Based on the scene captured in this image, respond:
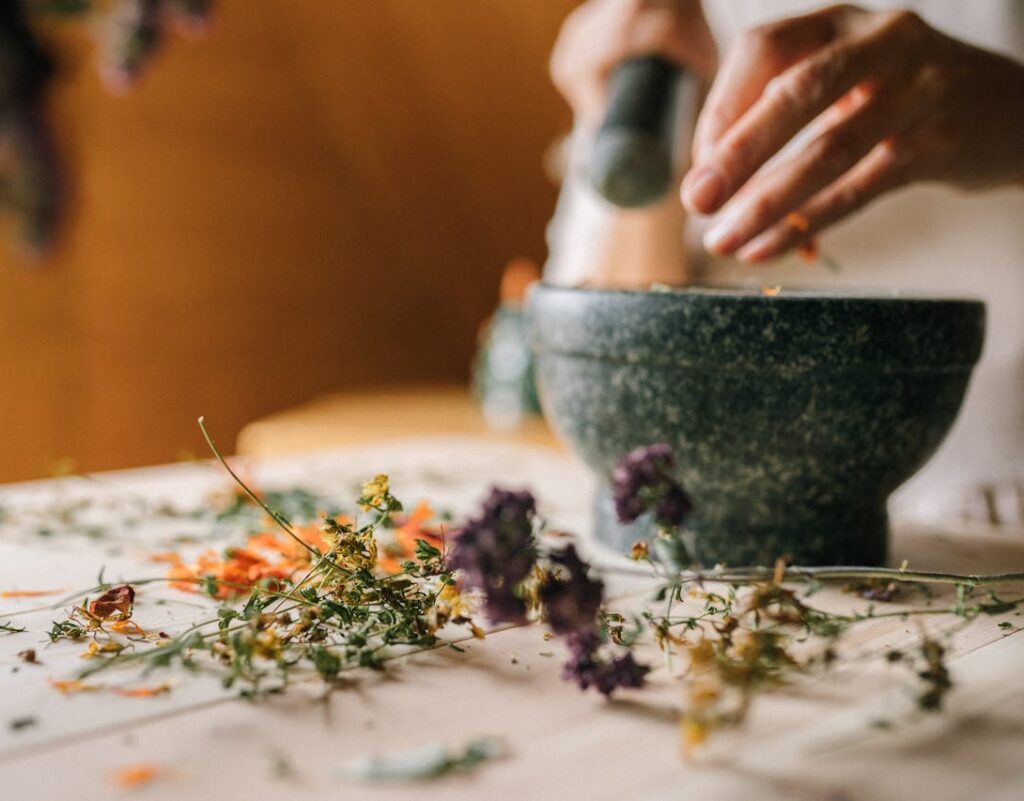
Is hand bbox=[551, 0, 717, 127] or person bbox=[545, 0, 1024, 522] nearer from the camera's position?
person bbox=[545, 0, 1024, 522]

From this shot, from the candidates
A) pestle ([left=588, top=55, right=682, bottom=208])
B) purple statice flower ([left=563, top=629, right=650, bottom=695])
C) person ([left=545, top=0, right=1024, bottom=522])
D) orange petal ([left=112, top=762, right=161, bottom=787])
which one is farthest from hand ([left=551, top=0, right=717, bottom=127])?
orange petal ([left=112, top=762, right=161, bottom=787])

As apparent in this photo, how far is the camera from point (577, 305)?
0.74 meters

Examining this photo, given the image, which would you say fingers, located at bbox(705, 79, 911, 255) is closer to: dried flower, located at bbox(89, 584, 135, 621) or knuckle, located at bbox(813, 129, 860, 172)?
knuckle, located at bbox(813, 129, 860, 172)

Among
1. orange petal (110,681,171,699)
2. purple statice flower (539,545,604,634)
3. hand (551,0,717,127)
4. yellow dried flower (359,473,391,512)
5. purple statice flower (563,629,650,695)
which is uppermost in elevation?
hand (551,0,717,127)

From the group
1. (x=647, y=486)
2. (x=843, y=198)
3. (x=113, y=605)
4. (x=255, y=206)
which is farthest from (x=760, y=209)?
(x=255, y=206)

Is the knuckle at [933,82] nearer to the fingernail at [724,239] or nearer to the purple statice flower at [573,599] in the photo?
the fingernail at [724,239]

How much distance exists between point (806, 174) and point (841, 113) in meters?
0.14

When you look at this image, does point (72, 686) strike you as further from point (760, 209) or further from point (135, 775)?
point (760, 209)

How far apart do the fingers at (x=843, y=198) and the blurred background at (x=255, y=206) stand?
1.63 metres

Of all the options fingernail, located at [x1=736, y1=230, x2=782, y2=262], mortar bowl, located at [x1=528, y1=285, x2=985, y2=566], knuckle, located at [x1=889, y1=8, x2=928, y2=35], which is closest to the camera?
mortar bowl, located at [x1=528, y1=285, x2=985, y2=566]

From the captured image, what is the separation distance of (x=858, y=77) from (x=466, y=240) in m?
2.71

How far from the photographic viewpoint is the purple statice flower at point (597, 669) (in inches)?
18.9

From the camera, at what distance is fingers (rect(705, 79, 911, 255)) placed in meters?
0.75

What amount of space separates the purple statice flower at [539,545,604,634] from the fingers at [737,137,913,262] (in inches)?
18.3
